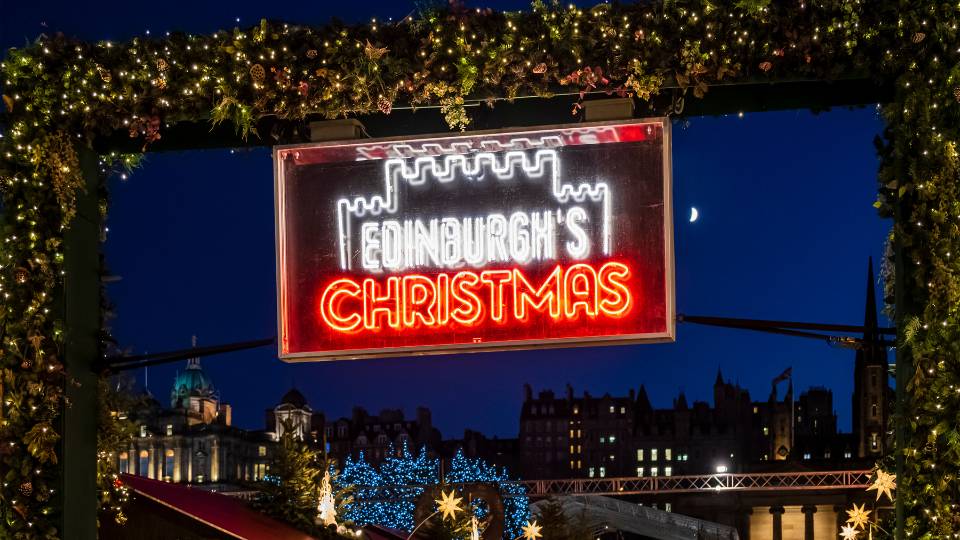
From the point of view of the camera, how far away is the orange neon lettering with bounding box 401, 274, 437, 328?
23.1 ft

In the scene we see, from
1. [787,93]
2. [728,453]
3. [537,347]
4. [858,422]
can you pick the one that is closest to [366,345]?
[537,347]

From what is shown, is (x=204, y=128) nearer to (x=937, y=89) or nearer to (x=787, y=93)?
(x=787, y=93)

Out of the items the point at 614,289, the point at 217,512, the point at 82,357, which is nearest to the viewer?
the point at 614,289

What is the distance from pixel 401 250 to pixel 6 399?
8.72 feet

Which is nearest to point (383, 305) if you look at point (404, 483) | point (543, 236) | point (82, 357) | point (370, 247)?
point (370, 247)

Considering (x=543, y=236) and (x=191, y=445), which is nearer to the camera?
(x=543, y=236)

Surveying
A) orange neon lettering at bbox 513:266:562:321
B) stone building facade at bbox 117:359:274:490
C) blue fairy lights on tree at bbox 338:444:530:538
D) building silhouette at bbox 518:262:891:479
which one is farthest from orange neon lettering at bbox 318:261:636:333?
stone building facade at bbox 117:359:274:490

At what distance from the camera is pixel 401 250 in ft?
23.2

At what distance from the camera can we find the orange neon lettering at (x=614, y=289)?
6805 millimetres

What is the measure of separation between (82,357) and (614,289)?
137 inches

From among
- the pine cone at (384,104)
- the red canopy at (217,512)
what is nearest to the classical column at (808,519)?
the red canopy at (217,512)

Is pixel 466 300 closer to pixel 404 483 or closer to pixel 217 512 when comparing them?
pixel 217 512

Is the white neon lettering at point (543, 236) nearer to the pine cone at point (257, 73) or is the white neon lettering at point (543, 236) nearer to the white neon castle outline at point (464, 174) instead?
the white neon castle outline at point (464, 174)

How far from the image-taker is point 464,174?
7.05 meters
